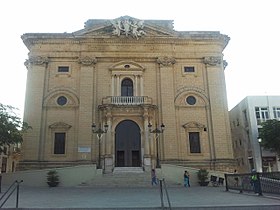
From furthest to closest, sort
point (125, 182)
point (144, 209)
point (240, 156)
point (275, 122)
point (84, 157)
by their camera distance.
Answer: point (240, 156), point (275, 122), point (84, 157), point (125, 182), point (144, 209)

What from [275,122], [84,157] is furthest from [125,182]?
[275,122]

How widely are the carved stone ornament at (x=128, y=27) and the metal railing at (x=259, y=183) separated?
1794 cm

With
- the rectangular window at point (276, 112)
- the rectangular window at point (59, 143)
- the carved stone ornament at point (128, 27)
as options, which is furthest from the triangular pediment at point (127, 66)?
the rectangular window at point (276, 112)

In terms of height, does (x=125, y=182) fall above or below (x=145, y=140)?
below

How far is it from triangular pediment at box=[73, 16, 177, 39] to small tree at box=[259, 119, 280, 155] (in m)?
13.2

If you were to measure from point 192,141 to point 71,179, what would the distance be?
11.3m

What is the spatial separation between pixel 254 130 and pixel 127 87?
15.0 meters

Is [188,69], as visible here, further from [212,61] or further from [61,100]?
[61,100]

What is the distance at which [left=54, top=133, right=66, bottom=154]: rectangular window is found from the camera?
26897 mm

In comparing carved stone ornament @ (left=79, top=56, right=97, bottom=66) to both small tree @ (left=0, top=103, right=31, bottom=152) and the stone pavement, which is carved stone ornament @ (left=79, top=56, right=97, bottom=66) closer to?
small tree @ (left=0, top=103, right=31, bottom=152)

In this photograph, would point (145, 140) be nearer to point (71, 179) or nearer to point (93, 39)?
point (71, 179)

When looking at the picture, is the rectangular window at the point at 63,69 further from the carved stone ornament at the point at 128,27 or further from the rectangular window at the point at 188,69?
the rectangular window at the point at 188,69

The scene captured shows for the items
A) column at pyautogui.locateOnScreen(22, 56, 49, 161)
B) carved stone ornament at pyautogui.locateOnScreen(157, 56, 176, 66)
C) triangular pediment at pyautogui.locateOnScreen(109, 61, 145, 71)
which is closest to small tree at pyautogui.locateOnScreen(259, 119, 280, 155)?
carved stone ornament at pyautogui.locateOnScreen(157, 56, 176, 66)

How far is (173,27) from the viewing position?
105 feet
